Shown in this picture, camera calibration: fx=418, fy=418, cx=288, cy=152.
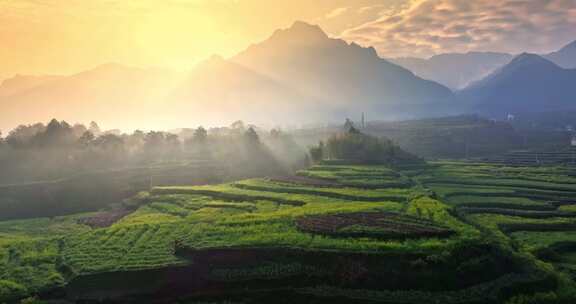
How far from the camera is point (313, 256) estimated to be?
3803 cm

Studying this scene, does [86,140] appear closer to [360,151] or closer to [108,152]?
[108,152]

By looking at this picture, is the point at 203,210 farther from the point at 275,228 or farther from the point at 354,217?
the point at 354,217

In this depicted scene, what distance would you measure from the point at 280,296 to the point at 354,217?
48.3 feet

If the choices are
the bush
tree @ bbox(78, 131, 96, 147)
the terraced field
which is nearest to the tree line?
tree @ bbox(78, 131, 96, 147)

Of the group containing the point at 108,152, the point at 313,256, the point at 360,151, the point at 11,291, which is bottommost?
the point at 11,291

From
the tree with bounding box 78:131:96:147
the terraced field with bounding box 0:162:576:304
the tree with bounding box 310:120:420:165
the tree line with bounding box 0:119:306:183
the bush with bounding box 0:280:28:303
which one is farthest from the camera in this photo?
the tree with bounding box 78:131:96:147

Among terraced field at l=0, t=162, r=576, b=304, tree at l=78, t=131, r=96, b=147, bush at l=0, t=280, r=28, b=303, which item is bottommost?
bush at l=0, t=280, r=28, b=303

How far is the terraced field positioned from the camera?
114ft

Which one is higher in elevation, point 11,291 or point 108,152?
point 108,152

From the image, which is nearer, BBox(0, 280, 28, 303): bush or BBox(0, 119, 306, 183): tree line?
BBox(0, 280, 28, 303): bush

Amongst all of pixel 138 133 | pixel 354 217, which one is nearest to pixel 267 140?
pixel 138 133

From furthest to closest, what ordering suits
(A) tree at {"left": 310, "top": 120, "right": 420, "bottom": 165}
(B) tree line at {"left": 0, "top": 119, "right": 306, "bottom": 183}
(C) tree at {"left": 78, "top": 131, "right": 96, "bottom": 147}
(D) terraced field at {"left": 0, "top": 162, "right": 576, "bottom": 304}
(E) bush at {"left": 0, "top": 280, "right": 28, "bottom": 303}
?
1. (C) tree at {"left": 78, "top": 131, "right": 96, "bottom": 147}
2. (B) tree line at {"left": 0, "top": 119, "right": 306, "bottom": 183}
3. (A) tree at {"left": 310, "top": 120, "right": 420, "bottom": 165}
4. (E) bush at {"left": 0, "top": 280, "right": 28, "bottom": 303}
5. (D) terraced field at {"left": 0, "top": 162, "right": 576, "bottom": 304}

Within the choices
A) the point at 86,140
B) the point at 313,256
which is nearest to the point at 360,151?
the point at 313,256

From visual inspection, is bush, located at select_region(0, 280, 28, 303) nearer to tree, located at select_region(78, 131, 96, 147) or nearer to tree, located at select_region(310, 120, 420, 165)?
tree, located at select_region(310, 120, 420, 165)
